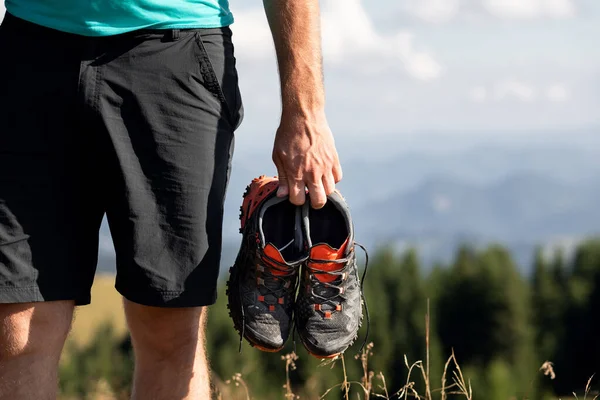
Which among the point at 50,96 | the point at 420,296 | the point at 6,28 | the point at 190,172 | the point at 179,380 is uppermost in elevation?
the point at 6,28

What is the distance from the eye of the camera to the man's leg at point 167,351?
252 centimetres

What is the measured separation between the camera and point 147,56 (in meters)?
2.38

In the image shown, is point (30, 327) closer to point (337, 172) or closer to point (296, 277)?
point (296, 277)

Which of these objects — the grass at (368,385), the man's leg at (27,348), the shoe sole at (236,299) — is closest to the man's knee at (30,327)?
the man's leg at (27,348)

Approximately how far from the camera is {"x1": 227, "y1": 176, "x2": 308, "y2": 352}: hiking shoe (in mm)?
2500

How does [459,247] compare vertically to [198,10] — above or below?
below

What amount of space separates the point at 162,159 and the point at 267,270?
444 millimetres

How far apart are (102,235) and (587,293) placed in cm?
4721

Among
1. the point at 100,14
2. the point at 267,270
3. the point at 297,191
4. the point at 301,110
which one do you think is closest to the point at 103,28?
the point at 100,14

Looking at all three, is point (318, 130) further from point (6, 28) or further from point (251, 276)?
point (6, 28)

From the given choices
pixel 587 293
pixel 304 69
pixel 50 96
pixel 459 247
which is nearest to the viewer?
pixel 50 96

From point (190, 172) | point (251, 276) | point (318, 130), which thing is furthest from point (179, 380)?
point (318, 130)

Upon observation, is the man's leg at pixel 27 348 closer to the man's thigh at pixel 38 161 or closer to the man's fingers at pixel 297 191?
the man's thigh at pixel 38 161

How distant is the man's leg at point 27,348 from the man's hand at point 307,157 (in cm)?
74
